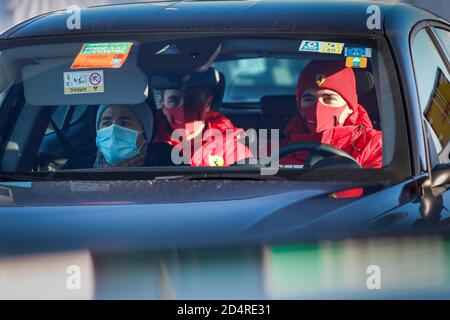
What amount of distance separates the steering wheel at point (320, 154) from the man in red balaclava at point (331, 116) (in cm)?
3

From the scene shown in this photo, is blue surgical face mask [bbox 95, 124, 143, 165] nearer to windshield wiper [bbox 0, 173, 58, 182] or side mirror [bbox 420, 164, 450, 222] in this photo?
windshield wiper [bbox 0, 173, 58, 182]

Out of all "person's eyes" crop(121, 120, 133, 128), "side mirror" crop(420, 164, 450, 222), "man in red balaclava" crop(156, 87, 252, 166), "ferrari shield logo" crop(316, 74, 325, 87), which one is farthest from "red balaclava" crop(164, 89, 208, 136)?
"side mirror" crop(420, 164, 450, 222)

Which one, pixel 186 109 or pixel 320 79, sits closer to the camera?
pixel 320 79

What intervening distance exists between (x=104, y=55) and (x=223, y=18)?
1.64 feet

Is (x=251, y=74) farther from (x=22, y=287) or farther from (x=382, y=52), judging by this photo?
(x=22, y=287)

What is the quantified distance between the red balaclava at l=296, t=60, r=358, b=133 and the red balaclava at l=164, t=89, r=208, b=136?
0.41m

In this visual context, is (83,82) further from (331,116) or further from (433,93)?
(433,93)

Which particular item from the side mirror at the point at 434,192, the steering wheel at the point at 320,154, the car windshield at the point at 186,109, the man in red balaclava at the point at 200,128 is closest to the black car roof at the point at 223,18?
the car windshield at the point at 186,109

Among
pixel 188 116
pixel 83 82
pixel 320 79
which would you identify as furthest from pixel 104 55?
pixel 320 79

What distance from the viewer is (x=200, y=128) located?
5.15 metres

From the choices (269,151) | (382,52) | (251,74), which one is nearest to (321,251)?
(269,151)

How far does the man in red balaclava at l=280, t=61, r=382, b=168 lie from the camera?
15.4ft

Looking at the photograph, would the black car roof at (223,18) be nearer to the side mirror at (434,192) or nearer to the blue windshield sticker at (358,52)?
the blue windshield sticker at (358,52)
